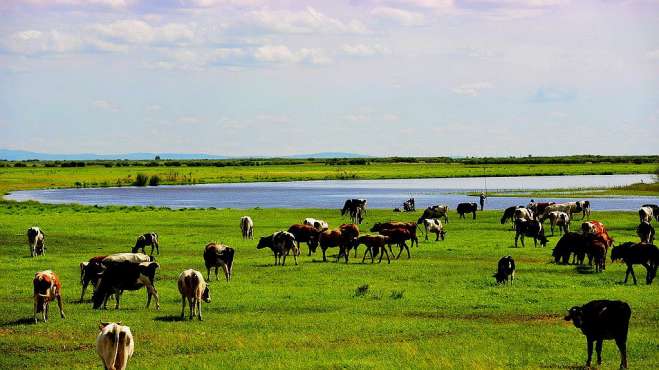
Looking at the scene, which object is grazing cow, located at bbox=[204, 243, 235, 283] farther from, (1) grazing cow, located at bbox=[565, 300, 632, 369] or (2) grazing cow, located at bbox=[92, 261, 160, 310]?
(1) grazing cow, located at bbox=[565, 300, 632, 369]

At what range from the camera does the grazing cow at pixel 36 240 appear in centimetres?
3797

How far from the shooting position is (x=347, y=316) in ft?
74.6

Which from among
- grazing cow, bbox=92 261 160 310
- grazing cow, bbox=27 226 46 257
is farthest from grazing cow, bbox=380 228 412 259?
grazing cow, bbox=27 226 46 257

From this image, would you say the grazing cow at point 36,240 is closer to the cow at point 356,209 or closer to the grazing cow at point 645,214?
the cow at point 356,209

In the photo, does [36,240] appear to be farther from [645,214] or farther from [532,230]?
[645,214]

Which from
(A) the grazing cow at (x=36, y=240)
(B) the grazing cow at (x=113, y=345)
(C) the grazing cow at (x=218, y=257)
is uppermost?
(B) the grazing cow at (x=113, y=345)

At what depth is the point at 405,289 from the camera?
2766 cm

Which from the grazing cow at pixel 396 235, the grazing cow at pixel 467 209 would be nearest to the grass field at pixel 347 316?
the grazing cow at pixel 396 235

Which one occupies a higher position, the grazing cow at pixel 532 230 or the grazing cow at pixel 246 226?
the grazing cow at pixel 532 230

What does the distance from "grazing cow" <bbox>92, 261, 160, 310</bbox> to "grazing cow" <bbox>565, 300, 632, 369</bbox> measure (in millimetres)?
12153

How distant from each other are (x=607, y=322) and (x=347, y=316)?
8007 millimetres

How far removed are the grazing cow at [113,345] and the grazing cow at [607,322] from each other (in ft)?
28.5

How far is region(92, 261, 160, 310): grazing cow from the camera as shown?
24.0 m

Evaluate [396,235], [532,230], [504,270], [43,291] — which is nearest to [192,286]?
[43,291]
